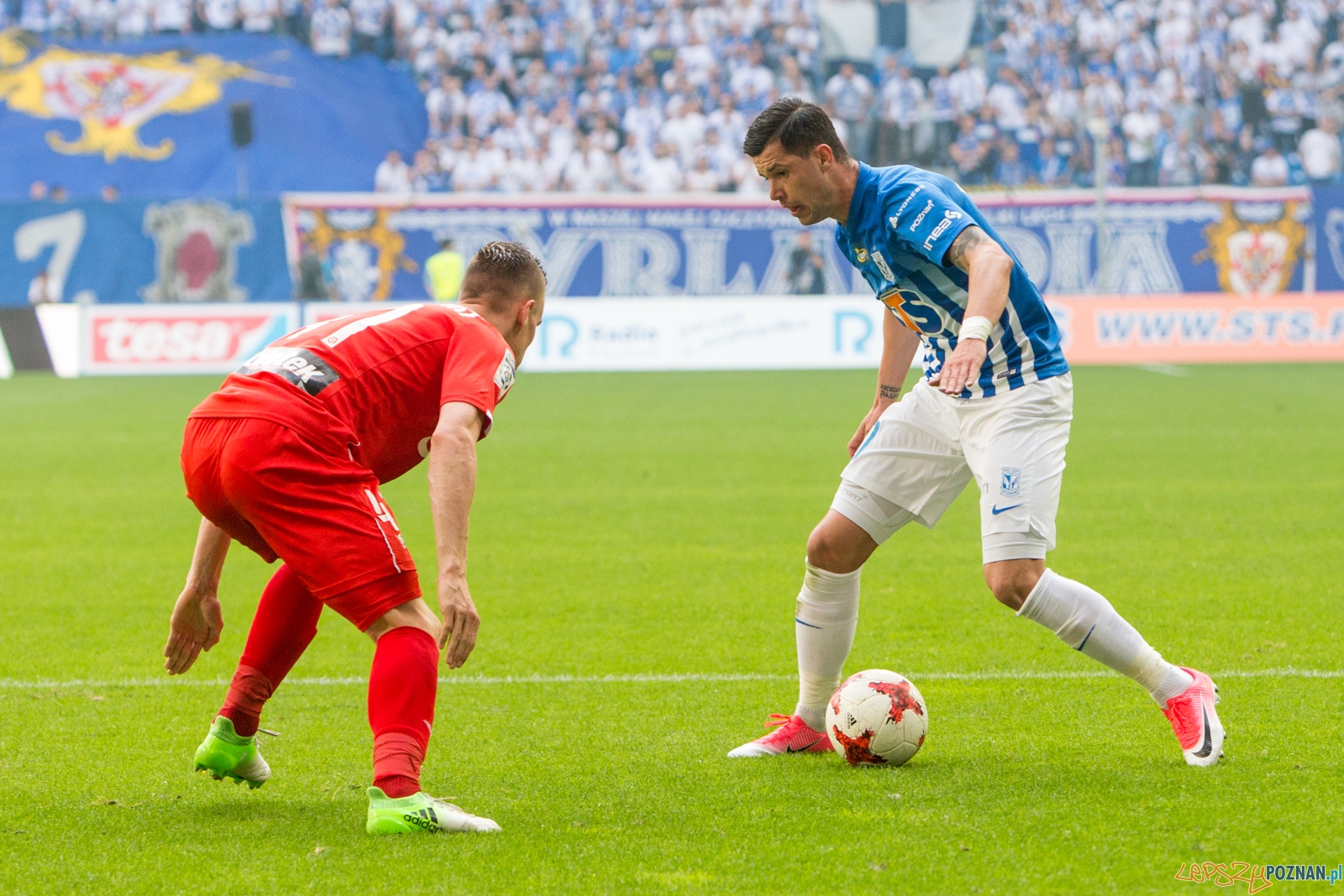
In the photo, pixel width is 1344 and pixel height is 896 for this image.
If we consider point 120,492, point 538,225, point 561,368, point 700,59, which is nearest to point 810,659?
point 120,492

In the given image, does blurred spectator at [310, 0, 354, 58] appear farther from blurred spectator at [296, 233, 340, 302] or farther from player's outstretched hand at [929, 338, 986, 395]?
player's outstretched hand at [929, 338, 986, 395]

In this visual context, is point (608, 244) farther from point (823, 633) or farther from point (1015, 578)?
point (1015, 578)

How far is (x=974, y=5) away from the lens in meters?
29.2

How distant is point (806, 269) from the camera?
2572 cm

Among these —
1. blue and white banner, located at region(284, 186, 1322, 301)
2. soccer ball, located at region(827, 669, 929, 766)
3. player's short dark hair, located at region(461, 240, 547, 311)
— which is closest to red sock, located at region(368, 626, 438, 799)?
player's short dark hair, located at region(461, 240, 547, 311)

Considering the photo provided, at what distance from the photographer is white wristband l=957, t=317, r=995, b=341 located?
384 cm

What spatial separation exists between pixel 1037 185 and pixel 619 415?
1328 centimetres

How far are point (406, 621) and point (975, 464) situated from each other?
1.79m

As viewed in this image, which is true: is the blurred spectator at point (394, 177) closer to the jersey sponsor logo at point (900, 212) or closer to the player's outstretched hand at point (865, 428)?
the player's outstretched hand at point (865, 428)

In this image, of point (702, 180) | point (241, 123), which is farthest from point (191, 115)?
point (702, 180)

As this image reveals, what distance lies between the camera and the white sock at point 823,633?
4.57 meters

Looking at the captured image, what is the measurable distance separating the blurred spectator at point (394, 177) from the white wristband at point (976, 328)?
78.5ft

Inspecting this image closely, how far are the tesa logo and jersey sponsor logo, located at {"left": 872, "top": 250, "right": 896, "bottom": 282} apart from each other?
18.4m

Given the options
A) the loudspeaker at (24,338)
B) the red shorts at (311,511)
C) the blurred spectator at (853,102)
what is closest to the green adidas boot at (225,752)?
the red shorts at (311,511)
